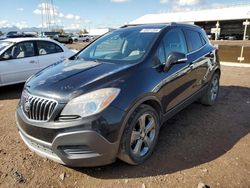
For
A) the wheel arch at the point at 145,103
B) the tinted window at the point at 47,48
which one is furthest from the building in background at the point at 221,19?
the wheel arch at the point at 145,103

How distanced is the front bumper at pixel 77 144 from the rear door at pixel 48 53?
4.77 metres

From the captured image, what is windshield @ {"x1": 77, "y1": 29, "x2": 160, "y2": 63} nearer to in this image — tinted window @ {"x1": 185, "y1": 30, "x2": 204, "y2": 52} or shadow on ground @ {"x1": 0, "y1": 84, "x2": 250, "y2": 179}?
tinted window @ {"x1": 185, "y1": 30, "x2": 204, "y2": 52}

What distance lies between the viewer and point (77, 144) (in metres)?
2.56

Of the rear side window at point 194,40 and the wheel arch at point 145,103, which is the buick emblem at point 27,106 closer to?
the wheel arch at point 145,103

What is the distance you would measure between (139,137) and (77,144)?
0.90 meters

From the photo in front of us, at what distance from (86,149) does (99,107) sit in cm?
47

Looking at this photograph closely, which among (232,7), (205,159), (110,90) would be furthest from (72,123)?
(232,7)

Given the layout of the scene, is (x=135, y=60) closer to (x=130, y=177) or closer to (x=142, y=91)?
(x=142, y=91)

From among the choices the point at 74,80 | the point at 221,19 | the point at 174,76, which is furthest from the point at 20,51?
the point at 221,19

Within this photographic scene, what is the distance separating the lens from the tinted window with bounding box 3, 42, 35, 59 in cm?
663

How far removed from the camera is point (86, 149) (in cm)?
259

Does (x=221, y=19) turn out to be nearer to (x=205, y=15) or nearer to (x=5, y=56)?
(x=205, y=15)

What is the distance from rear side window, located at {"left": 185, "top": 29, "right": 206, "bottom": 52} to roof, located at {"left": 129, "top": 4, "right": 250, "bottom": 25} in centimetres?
5423

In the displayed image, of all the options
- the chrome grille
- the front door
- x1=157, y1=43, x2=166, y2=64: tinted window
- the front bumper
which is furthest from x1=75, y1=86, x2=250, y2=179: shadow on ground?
x1=157, y1=43, x2=166, y2=64: tinted window
